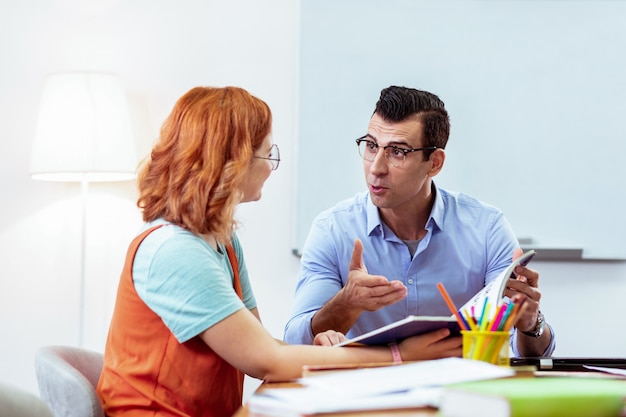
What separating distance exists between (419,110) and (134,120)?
119 cm

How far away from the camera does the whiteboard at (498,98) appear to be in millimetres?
2754

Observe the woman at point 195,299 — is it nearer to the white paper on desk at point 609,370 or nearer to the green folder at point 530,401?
the white paper on desk at point 609,370

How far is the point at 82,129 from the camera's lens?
2645mm

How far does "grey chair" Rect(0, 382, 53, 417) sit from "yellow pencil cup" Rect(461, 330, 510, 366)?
63cm

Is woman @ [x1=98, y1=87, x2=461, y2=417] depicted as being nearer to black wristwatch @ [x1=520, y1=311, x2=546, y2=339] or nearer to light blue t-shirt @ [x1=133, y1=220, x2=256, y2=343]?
light blue t-shirt @ [x1=133, y1=220, x2=256, y2=343]

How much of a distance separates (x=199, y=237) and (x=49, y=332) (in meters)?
1.69

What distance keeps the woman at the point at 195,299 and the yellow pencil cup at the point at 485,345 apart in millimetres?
69

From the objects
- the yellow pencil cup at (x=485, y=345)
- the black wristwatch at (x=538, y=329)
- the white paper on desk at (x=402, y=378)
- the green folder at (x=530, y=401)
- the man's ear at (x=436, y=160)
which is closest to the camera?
the green folder at (x=530, y=401)

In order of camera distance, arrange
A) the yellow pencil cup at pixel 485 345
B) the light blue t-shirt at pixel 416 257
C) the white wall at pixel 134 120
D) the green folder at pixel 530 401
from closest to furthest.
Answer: the green folder at pixel 530 401 → the yellow pencil cup at pixel 485 345 → the light blue t-shirt at pixel 416 257 → the white wall at pixel 134 120

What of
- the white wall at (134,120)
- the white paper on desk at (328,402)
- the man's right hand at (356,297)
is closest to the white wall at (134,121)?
the white wall at (134,120)

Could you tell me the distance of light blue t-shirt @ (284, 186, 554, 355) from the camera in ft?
6.77

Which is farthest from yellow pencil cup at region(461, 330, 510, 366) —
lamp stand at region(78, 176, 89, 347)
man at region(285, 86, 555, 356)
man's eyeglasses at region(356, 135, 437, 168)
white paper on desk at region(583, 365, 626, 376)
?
lamp stand at region(78, 176, 89, 347)

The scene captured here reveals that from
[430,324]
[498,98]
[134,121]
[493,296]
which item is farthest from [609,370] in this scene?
[134,121]

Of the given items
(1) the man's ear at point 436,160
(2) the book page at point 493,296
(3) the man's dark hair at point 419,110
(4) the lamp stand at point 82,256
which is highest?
(3) the man's dark hair at point 419,110
